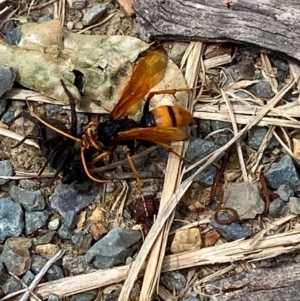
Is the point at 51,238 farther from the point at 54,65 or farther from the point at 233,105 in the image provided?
the point at 233,105

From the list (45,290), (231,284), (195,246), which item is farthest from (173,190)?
(45,290)

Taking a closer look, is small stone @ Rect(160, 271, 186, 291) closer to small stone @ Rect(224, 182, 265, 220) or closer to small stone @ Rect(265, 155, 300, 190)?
small stone @ Rect(224, 182, 265, 220)

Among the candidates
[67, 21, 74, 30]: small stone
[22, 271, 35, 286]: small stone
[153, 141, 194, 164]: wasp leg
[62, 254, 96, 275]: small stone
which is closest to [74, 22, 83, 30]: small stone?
[67, 21, 74, 30]: small stone

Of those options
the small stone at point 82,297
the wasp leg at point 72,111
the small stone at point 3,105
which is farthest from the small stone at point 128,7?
the small stone at point 82,297

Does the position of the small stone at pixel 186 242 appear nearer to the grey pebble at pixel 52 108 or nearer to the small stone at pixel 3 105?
the grey pebble at pixel 52 108

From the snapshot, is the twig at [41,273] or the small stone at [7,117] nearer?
the twig at [41,273]

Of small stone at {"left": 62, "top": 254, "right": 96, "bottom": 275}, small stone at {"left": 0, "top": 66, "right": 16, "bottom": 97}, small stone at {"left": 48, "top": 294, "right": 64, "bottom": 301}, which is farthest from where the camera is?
small stone at {"left": 0, "top": 66, "right": 16, "bottom": 97}

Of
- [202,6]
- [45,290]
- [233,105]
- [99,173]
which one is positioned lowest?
[45,290]
